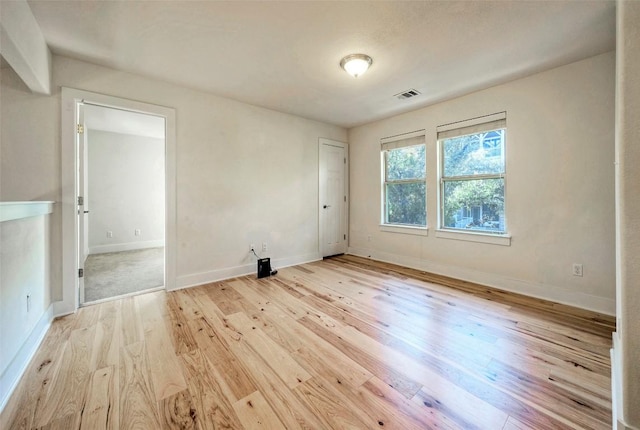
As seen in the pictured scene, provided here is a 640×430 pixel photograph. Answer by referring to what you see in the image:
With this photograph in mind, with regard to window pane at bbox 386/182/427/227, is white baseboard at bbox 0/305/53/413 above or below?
below

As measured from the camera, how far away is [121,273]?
12.5ft

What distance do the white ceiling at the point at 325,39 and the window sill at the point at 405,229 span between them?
6.49ft

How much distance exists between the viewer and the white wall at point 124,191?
5.20 meters

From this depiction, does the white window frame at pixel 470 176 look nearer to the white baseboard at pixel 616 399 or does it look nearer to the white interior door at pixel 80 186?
the white baseboard at pixel 616 399

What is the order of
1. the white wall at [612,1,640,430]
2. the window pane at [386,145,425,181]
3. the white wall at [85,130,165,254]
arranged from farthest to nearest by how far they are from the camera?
the white wall at [85,130,165,254]
the window pane at [386,145,425,181]
the white wall at [612,1,640,430]

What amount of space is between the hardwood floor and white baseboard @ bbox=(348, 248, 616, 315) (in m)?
0.15

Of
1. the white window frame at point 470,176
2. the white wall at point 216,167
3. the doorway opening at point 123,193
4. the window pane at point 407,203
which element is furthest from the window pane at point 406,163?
the doorway opening at point 123,193

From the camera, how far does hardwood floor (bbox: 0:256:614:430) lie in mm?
1309

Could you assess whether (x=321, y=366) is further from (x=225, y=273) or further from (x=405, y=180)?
(x=405, y=180)

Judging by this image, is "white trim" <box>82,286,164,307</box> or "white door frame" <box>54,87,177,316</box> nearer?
"white door frame" <box>54,87,177,316</box>

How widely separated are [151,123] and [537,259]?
6317 mm

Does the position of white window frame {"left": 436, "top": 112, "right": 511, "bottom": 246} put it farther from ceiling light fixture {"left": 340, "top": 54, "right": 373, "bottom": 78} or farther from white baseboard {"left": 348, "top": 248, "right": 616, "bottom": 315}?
ceiling light fixture {"left": 340, "top": 54, "right": 373, "bottom": 78}

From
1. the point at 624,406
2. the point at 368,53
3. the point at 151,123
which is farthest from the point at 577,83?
the point at 151,123

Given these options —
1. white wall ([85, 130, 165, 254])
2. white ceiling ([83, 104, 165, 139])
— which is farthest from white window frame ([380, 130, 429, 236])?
white wall ([85, 130, 165, 254])
